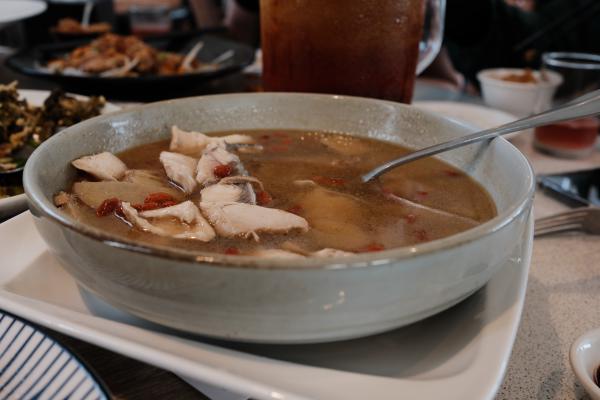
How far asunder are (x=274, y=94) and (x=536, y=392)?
1.04 metres

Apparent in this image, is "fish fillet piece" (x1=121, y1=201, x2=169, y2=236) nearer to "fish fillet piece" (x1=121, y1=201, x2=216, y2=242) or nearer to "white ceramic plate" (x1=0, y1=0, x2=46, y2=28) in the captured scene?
"fish fillet piece" (x1=121, y1=201, x2=216, y2=242)

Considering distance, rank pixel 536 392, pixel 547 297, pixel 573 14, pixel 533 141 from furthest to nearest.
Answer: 1. pixel 573 14
2. pixel 533 141
3. pixel 547 297
4. pixel 536 392

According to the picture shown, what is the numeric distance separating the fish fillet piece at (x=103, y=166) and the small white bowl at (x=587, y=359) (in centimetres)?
101

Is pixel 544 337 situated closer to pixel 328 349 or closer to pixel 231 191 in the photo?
pixel 328 349

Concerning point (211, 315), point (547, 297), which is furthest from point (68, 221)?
point (547, 297)

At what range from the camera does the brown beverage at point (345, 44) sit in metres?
1.80

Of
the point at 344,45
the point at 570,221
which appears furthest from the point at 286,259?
the point at 344,45

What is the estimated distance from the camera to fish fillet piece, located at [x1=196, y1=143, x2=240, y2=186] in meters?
1.32

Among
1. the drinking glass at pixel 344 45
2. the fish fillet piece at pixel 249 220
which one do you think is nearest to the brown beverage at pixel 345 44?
the drinking glass at pixel 344 45

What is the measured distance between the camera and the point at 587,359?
98 cm

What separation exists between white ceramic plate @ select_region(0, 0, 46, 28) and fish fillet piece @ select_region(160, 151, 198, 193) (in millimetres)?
2334

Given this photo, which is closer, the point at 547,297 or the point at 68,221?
the point at 68,221

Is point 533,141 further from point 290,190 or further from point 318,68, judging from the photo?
point 290,190

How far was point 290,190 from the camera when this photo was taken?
1326mm
